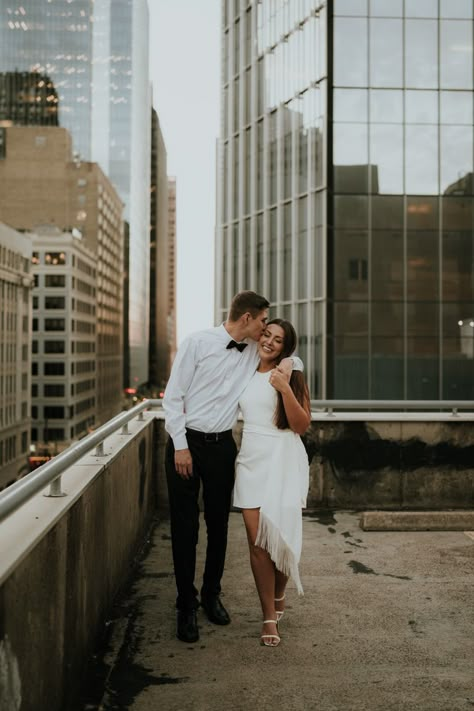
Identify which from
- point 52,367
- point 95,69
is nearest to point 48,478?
point 52,367

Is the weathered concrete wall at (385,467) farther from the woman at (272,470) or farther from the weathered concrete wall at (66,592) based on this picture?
the woman at (272,470)

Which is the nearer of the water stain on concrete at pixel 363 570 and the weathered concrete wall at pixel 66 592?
the weathered concrete wall at pixel 66 592

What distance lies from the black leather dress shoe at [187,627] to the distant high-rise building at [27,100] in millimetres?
148135

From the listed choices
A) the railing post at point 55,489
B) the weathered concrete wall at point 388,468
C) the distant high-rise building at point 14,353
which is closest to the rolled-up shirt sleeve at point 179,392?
the railing post at point 55,489

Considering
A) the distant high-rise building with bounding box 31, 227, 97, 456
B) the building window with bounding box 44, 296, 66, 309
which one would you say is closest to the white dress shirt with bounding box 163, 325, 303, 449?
the distant high-rise building with bounding box 31, 227, 97, 456

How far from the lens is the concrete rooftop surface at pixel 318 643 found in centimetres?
320

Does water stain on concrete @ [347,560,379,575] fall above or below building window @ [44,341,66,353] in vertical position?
below

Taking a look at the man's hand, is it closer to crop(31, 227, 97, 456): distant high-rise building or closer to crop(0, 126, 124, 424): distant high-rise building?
crop(31, 227, 97, 456): distant high-rise building

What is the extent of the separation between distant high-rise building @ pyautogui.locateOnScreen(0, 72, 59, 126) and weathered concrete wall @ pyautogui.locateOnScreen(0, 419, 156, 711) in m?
147

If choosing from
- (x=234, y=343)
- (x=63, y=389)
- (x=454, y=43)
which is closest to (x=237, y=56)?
(x=454, y=43)

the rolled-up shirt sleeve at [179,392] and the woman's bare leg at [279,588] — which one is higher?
the rolled-up shirt sleeve at [179,392]

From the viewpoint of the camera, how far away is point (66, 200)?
13138cm

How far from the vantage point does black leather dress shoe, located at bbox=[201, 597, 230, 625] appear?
4098 millimetres

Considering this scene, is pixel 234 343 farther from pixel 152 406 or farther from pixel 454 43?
pixel 454 43
